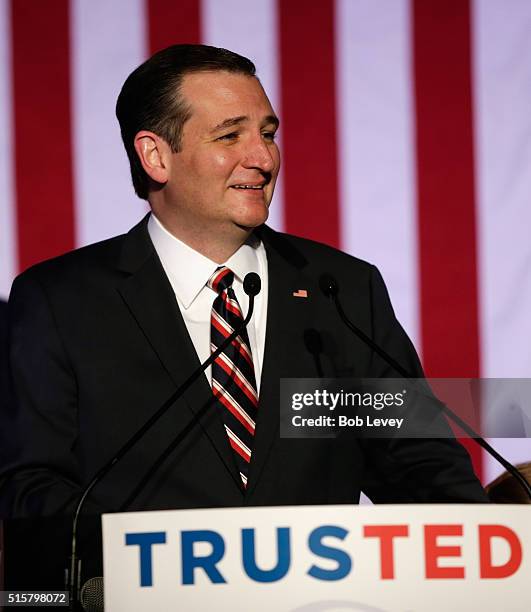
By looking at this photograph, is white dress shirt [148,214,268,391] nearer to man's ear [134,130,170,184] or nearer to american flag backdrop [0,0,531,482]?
man's ear [134,130,170,184]

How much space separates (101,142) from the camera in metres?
2.56

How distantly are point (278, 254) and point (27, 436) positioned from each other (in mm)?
628

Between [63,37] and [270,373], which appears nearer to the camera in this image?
[270,373]

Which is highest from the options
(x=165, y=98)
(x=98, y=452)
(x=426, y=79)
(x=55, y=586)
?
(x=426, y=79)

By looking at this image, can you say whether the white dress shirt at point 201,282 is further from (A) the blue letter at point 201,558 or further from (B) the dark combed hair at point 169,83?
(A) the blue letter at point 201,558

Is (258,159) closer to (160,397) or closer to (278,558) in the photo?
(160,397)

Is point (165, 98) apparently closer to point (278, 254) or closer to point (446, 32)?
point (278, 254)

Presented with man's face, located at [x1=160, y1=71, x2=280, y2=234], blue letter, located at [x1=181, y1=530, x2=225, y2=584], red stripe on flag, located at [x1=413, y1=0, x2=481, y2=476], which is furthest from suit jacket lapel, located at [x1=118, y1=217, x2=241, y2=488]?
red stripe on flag, located at [x1=413, y1=0, x2=481, y2=476]

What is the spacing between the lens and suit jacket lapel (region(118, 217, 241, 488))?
1896 mm

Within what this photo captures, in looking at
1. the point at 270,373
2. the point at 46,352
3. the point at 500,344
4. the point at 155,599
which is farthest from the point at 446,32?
the point at 155,599

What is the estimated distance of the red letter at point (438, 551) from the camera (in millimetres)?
1302

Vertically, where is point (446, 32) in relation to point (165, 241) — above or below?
above

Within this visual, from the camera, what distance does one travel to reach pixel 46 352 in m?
1.96

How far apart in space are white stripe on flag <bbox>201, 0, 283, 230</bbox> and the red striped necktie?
648mm
